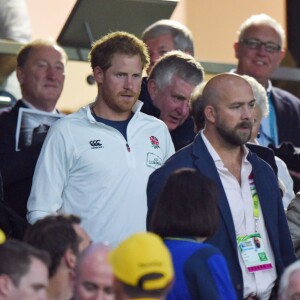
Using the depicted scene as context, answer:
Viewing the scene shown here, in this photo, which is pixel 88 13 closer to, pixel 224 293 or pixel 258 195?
pixel 258 195

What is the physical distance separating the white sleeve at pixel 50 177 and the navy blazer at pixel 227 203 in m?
0.59

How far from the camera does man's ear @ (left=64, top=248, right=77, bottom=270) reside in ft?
23.8

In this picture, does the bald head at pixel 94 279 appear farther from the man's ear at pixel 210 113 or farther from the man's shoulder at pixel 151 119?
the man's shoulder at pixel 151 119

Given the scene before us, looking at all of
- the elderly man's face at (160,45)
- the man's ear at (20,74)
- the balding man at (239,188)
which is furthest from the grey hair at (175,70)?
the man's ear at (20,74)

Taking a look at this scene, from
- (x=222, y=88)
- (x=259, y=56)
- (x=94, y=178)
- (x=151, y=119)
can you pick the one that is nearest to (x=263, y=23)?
(x=259, y=56)

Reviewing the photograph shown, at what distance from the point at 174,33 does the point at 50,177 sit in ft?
7.52

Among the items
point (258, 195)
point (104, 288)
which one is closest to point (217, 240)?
point (258, 195)

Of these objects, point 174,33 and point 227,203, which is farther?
point 174,33

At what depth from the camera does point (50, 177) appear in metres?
8.88

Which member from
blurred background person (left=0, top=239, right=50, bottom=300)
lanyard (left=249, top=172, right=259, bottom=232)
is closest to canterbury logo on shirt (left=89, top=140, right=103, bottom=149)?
lanyard (left=249, top=172, right=259, bottom=232)

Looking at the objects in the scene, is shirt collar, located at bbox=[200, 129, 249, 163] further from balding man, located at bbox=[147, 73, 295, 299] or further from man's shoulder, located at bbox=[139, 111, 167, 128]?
man's shoulder, located at bbox=[139, 111, 167, 128]

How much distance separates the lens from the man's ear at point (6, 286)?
6578 mm

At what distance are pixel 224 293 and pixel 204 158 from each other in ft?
4.07

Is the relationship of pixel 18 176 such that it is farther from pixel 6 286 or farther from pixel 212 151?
pixel 6 286
